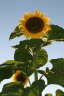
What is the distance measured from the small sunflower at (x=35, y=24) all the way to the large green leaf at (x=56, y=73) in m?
0.45

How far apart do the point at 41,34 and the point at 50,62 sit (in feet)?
1.44

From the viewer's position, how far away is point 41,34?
11.5 feet

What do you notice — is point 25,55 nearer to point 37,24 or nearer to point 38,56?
point 38,56

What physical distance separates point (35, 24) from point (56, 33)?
58 cm

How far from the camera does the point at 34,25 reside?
3.79m

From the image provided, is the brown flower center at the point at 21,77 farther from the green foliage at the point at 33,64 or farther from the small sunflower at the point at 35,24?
the small sunflower at the point at 35,24

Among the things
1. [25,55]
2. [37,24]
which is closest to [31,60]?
[25,55]

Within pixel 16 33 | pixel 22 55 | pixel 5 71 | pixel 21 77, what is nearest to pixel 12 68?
pixel 5 71

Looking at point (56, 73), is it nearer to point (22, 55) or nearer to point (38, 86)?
point (38, 86)

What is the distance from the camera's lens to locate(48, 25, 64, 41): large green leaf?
10.9 ft

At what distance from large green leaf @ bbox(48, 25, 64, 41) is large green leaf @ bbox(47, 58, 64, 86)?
0.29 meters

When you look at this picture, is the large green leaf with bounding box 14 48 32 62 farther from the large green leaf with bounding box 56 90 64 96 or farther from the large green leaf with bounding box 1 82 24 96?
the large green leaf with bounding box 56 90 64 96

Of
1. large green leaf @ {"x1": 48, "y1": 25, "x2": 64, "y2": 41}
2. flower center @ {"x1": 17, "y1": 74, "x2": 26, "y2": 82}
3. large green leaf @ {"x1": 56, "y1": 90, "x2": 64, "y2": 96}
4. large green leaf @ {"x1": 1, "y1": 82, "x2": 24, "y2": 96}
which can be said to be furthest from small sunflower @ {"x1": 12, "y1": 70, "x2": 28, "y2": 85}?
large green leaf @ {"x1": 48, "y1": 25, "x2": 64, "y2": 41}

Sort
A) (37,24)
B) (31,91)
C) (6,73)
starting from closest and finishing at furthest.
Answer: (31,91) → (6,73) → (37,24)
